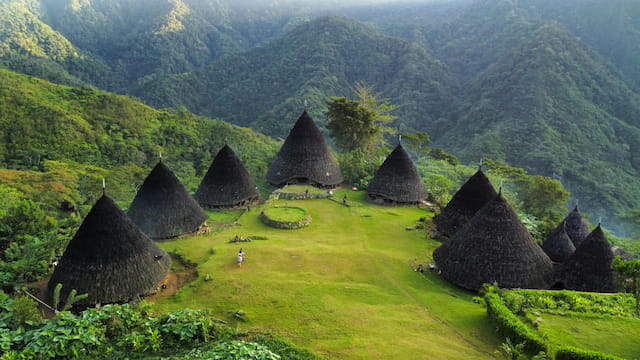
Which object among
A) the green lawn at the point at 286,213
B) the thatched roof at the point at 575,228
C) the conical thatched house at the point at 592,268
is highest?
the thatched roof at the point at 575,228

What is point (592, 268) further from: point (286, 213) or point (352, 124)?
point (352, 124)

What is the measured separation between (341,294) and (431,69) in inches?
2959

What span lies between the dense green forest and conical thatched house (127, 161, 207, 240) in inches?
1424

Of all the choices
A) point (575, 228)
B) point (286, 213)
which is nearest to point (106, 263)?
point (286, 213)

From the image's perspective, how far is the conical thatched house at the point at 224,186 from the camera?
21906 mm

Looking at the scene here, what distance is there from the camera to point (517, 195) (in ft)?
104

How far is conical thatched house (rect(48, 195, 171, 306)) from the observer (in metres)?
11.9

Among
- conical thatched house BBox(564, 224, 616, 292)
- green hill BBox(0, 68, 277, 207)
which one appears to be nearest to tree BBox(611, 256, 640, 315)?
conical thatched house BBox(564, 224, 616, 292)

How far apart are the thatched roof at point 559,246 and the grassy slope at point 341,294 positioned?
201 inches

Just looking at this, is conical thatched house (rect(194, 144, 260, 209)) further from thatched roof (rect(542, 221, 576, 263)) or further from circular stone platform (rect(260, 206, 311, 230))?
thatched roof (rect(542, 221, 576, 263))

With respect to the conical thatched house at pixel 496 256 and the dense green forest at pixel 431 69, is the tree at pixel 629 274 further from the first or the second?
the dense green forest at pixel 431 69

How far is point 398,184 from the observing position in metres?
23.4

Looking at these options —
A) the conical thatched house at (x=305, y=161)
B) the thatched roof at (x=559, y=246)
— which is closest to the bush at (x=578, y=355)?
the thatched roof at (x=559, y=246)

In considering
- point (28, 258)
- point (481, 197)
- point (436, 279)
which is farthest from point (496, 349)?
point (28, 258)
